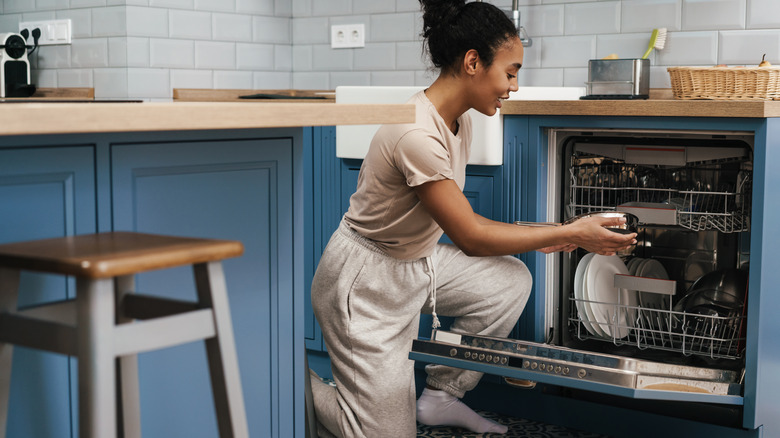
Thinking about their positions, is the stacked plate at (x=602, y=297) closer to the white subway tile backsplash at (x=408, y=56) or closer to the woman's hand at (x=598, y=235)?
the woman's hand at (x=598, y=235)

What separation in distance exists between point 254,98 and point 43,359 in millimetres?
2052

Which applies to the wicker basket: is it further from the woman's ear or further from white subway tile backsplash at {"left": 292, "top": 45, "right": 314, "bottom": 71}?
white subway tile backsplash at {"left": 292, "top": 45, "right": 314, "bottom": 71}

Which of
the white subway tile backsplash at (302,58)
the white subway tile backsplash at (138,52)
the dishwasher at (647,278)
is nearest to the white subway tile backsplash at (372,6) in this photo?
the white subway tile backsplash at (302,58)

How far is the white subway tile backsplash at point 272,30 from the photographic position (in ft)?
12.8

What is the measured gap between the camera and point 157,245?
112cm

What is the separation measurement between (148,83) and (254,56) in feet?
1.90

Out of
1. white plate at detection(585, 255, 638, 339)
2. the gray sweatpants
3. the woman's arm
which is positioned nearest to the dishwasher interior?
white plate at detection(585, 255, 638, 339)

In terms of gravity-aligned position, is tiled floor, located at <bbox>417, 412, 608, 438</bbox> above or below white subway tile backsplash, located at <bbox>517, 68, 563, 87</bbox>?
below

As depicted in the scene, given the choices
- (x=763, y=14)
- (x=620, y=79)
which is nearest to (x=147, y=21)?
(x=620, y=79)

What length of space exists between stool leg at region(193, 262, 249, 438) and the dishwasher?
3.46 ft

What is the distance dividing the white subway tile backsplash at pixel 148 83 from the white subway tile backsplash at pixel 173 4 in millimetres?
259

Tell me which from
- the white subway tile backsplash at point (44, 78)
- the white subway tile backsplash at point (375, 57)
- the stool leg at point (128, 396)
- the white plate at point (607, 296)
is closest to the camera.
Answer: the stool leg at point (128, 396)

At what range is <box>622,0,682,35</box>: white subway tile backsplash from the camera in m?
2.84

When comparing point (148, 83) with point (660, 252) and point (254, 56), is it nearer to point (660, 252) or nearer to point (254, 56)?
point (254, 56)
